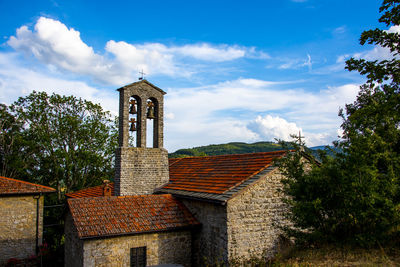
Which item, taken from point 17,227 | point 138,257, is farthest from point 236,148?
point 138,257

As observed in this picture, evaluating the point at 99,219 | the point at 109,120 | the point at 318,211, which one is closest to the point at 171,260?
the point at 99,219

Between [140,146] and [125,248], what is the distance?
16.9 ft

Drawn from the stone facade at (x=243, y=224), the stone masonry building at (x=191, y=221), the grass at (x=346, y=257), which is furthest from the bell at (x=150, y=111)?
the grass at (x=346, y=257)

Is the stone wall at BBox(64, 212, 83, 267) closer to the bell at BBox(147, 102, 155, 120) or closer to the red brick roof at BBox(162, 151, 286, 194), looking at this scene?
the red brick roof at BBox(162, 151, 286, 194)

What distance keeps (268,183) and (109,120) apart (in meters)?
18.2

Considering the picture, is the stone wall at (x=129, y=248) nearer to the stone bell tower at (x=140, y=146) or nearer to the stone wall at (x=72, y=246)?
the stone wall at (x=72, y=246)

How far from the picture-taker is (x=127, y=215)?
358 inches

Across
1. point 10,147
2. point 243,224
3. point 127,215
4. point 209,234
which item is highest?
point 10,147

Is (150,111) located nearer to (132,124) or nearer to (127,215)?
(132,124)

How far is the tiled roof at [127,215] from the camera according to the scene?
8.25m

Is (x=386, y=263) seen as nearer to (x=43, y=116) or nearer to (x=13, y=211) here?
(x=13, y=211)

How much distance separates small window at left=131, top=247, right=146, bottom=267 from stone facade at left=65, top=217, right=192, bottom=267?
16 centimetres

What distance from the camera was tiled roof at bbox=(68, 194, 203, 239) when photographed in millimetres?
8250

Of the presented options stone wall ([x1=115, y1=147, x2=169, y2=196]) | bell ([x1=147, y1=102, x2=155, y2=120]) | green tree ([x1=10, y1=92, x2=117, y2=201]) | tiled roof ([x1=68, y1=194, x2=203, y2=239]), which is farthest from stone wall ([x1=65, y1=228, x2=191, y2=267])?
green tree ([x1=10, y1=92, x2=117, y2=201])
